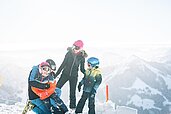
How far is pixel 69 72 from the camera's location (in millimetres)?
11867

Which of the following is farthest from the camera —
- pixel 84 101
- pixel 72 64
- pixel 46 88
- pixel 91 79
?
pixel 72 64

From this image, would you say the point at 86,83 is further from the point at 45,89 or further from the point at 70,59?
the point at 45,89

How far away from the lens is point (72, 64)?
38.8 feet

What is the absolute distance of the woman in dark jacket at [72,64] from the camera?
1172 centimetres

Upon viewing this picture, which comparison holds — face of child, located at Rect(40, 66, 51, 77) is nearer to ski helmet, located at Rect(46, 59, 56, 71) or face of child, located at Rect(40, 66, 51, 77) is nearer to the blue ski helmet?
ski helmet, located at Rect(46, 59, 56, 71)

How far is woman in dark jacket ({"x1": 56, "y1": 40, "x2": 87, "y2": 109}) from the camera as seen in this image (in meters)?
11.7

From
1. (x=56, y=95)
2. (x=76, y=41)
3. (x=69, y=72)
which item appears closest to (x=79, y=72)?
(x=69, y=72)

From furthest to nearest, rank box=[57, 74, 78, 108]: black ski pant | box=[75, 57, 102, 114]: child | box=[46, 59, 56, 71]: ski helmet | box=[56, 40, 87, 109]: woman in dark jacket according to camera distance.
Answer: box=[57, 74, 78, 108]: black ski pant, box=[56, 40, 87, 109]: woman in dark jacket, box=[75, 57, 102, 114]: child, box=[46, 59, 56, 71]: ski helmet

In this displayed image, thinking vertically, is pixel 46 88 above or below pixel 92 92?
above

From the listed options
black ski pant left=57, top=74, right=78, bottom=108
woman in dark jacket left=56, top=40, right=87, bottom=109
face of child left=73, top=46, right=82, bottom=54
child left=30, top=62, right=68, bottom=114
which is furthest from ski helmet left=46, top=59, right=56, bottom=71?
black ski pant left=57, top=74, right=78, bottom=108

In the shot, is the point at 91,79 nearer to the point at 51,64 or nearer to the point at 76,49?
the point at 76,49

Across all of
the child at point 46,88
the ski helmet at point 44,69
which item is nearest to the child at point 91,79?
the child at point 46,88

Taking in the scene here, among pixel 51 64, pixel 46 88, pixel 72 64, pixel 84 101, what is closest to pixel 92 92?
pixel 84 101

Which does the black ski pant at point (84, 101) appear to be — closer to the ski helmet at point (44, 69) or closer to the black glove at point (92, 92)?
the black glove at point (92, 92)
